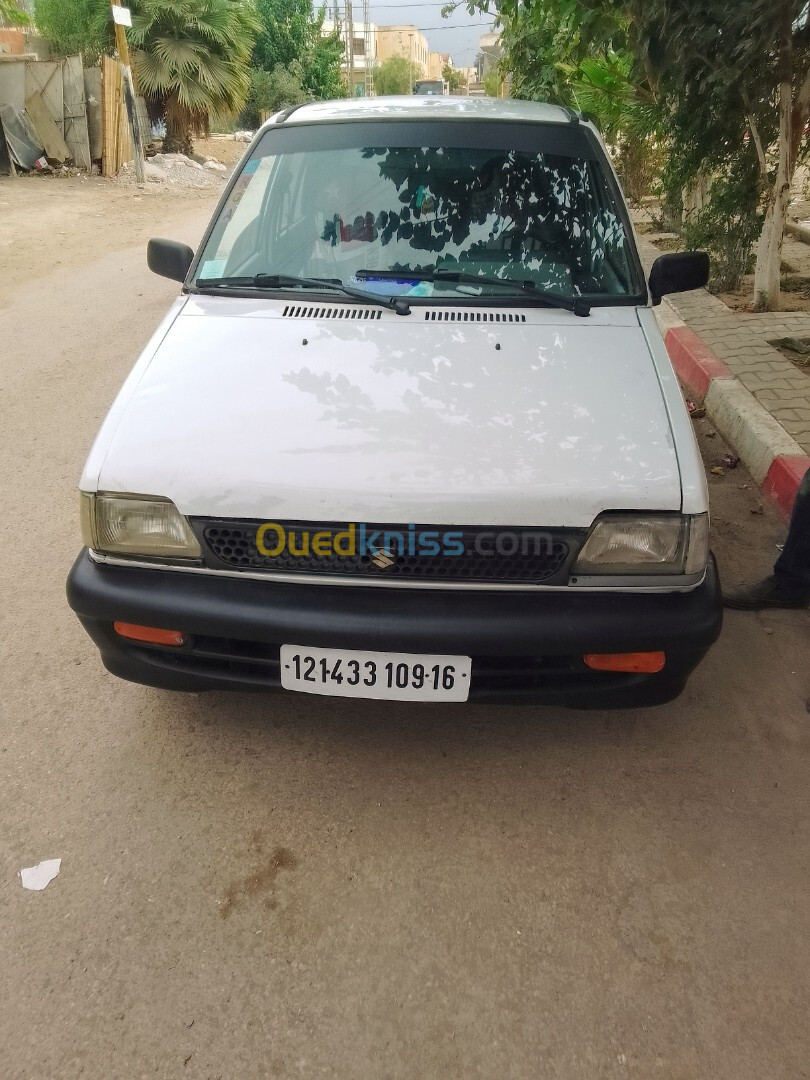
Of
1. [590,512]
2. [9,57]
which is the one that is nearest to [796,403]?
[590,512]

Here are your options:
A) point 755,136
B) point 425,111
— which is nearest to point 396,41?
point 755,136

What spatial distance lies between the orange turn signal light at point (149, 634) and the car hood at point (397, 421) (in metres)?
0.37

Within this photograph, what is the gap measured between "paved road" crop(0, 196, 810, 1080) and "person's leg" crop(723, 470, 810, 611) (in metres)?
0.17

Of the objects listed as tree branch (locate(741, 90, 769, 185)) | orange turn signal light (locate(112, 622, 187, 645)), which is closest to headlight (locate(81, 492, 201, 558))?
orange turn signal light (locate(112, 622, 187, 645))

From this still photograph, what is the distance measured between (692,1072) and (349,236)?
2.65 m

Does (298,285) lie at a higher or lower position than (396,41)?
lower

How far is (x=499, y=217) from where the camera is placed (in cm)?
293

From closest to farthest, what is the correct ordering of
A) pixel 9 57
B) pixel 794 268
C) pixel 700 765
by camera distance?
pixel 700 765 < pixel 794 268 < pixel 9 57

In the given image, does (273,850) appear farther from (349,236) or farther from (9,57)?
(9,57)

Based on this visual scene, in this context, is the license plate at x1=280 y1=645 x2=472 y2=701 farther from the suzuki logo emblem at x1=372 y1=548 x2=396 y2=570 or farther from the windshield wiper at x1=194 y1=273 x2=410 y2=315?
the windshield wiper at x1=194 y1=273 x2=410 y2=315

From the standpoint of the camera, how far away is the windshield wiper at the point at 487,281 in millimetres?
2711

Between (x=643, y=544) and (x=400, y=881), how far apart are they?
3.51ft

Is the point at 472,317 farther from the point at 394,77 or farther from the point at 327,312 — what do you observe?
the point at 394,77

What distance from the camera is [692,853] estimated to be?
7.18 ft
